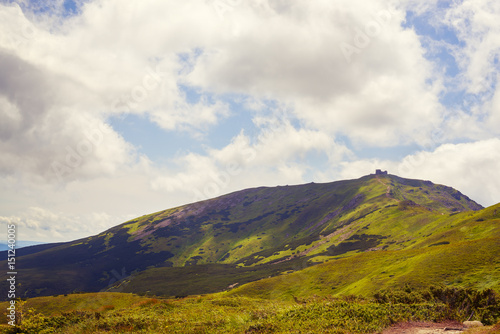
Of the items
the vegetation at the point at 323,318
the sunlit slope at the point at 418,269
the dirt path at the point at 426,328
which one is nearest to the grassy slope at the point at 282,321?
the vegetation at the point at 323,318

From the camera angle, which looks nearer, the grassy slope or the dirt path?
the dirt path

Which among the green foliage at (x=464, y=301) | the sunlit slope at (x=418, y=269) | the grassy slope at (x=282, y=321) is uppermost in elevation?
the grassy slope at (x=282, y=321)

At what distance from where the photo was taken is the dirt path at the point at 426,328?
19.0 metres

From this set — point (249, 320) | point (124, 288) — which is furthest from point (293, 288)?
point (124, 288)

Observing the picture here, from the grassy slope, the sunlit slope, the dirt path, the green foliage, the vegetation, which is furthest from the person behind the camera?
the sunlit slope

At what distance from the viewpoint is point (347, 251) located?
157000mm

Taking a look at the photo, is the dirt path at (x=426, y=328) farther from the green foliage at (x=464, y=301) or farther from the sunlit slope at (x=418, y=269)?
the sunlit slope at (x=418, y=269)

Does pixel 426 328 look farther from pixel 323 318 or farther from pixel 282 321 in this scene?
pixel 282 321

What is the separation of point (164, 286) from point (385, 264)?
134095 millimetres

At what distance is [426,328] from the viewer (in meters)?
19.9

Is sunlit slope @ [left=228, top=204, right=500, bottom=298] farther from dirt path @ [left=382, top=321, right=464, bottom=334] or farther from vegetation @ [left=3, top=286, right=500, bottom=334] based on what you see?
dirt path @ [left=382, top=321, right=464, bottom=334]

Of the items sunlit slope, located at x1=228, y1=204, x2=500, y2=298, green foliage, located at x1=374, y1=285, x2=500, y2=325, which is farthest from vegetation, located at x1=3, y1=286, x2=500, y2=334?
sunlit slope, located at x1=228, y1=204, x2=500, y2=298

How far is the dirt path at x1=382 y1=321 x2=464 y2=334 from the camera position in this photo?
1898cm

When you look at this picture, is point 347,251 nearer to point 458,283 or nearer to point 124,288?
point 458,283
